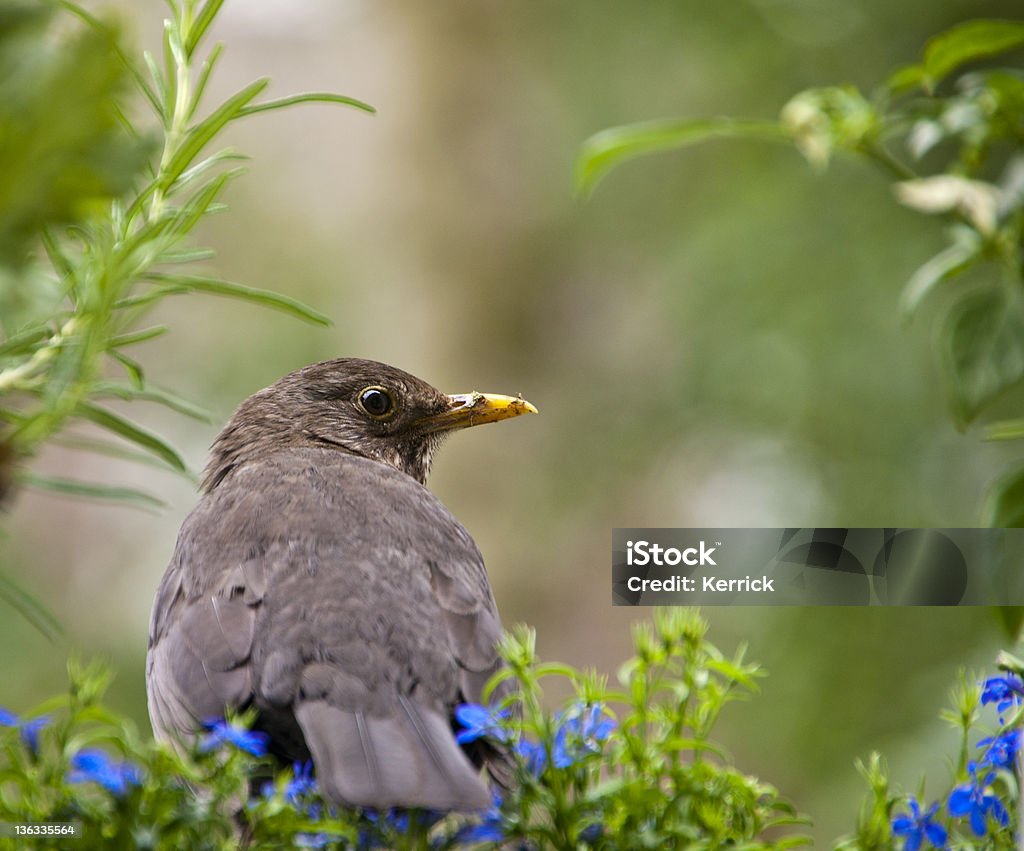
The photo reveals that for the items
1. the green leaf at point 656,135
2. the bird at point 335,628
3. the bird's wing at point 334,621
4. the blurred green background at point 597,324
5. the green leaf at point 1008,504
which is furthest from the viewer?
the blurred green background at point 597,324

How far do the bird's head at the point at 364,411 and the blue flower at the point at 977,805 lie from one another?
2.12m

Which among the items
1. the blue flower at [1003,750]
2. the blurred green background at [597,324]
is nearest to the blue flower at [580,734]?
the blue flower at [1003,750]

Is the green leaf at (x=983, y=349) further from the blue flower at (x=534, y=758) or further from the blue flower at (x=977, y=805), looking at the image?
the blue flower at (x=534, y=758)

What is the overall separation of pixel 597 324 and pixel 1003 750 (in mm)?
6446

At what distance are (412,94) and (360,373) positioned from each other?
481 centimetres

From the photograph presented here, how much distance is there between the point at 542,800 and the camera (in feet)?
5.52

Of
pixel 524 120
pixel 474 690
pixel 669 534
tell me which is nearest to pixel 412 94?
pixel 524 120

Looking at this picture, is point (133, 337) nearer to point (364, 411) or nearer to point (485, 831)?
point (485, 831)

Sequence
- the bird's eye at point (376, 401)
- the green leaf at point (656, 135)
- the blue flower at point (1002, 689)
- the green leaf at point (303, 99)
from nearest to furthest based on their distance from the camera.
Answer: the blue flower at point (1002, 689) < the green leaf at point (303, 99) < the green leaf at point (656, 135) < the bird's eye at point (376, 401)

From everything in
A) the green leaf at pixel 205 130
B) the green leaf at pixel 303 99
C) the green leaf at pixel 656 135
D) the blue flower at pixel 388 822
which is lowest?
the blue flower at pixel 388 822

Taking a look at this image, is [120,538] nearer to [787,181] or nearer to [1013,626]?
[787,181]

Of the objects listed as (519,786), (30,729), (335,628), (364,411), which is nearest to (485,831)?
(519,786)

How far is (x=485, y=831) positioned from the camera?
5.54 ft

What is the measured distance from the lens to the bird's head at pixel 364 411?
389 centimetres
